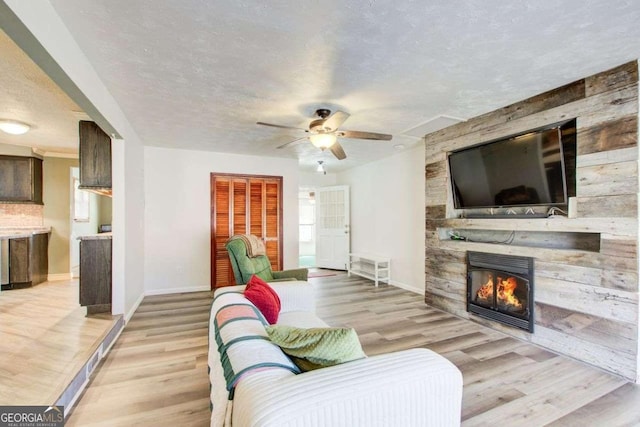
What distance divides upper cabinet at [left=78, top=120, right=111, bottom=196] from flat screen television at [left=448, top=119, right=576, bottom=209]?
4.12m

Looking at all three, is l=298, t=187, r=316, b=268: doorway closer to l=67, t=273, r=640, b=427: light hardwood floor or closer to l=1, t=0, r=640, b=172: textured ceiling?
l=67, t=273, r=640, b=427: light hardwood floor

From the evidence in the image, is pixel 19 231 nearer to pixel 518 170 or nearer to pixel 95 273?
pixel 95 273

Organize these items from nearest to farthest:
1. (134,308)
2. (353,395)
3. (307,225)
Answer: (353,395) < (134,308) < (307,225)

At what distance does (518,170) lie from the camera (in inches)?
118

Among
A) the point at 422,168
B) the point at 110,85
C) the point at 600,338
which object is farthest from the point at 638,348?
the point at 110,85

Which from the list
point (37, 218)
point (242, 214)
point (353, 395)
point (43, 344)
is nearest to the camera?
point (353, 395)

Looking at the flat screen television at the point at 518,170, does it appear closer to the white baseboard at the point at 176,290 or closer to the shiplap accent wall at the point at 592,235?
the shiplap accent wall at the point at 592,235

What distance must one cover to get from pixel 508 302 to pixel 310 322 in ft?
7.37

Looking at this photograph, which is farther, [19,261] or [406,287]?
[406,287]

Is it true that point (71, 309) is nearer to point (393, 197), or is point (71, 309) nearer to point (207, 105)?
point (207, 105)

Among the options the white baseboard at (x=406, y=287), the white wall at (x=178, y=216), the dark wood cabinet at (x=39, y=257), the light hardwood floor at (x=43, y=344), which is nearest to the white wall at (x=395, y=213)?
the white baseboard at (x=406, y=287)

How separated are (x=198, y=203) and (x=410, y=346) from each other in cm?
391

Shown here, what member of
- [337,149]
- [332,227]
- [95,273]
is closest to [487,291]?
[337,149]

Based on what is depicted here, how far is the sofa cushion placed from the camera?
1.17 m
